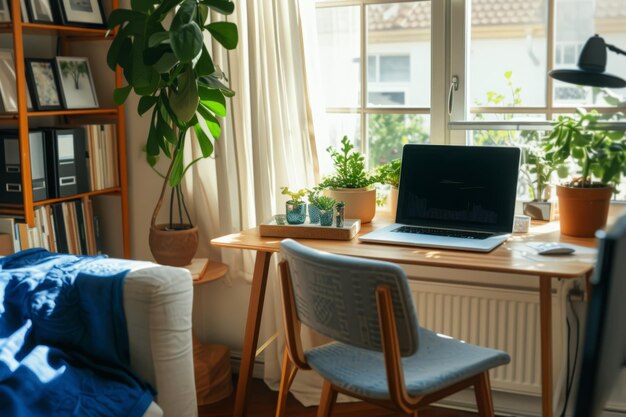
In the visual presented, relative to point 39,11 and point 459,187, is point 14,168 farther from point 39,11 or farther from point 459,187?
point 459,187

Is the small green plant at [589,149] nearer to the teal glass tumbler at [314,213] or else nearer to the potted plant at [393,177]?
the potted plant at [393,177]

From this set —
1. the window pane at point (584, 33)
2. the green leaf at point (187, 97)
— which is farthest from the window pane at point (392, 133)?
the green leaf at point (187, 97)

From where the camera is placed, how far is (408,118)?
10.2 ft

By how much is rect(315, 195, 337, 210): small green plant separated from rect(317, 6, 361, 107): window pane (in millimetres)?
618

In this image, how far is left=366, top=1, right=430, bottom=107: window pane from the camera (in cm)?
305

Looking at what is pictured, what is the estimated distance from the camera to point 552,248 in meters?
2.35

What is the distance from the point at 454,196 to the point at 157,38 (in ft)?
3.62

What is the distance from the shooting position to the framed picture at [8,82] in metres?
2.90

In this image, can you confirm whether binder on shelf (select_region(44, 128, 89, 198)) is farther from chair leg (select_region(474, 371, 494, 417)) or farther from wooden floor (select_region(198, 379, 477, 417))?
chair leg (select_region(474, 371, 494, 417))

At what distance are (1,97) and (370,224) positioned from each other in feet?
4.50

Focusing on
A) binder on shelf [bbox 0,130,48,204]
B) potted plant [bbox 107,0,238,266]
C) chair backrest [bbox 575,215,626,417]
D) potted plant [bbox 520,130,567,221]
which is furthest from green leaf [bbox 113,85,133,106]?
chair backrest [bbox 575,215,626,417]

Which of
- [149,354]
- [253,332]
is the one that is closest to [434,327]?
[253,332]

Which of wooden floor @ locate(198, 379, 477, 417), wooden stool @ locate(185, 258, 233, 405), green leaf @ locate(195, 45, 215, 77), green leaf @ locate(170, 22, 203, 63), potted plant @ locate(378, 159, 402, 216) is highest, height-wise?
green leaf @ locate(170, 22, 203, 63)

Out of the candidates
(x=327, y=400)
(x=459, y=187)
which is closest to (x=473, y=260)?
(x=459, y=187)
